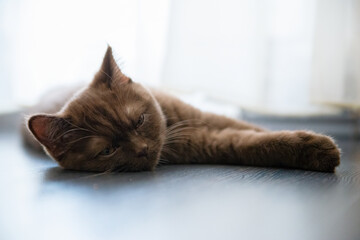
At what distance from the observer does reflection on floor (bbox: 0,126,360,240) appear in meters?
0.71

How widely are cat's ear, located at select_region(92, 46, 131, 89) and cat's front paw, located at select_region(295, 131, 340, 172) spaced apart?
2.36 ft

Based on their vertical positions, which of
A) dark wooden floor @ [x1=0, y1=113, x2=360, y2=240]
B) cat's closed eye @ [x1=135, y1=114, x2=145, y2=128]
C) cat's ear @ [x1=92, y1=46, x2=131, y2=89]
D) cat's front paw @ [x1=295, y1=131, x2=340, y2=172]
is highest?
cat's ear @ [x1=92, y1=46, x2=131, y2=89]

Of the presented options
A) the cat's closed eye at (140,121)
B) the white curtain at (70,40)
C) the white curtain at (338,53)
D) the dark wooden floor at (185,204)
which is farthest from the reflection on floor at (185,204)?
the white curtain at (70,40)

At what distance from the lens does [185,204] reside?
864mm

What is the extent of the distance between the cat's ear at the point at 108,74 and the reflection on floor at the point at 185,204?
1.18 feet

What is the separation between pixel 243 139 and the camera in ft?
4.32

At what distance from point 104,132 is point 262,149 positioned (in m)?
0.56

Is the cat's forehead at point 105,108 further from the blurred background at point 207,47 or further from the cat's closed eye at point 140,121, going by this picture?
the blurred background at point 207,47

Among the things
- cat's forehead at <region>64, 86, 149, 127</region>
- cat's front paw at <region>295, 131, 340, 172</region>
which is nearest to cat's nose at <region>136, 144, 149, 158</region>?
cat's forehead at <region>64, 86, 149, 127</region>

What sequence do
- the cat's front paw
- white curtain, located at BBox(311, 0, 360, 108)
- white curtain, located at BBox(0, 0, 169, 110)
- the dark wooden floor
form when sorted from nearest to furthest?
the dark wooden floor, the cat's front paw, white curtain, located at BBox(311, 0, 360, 108), white curtain, located at BBox(0, 0, 169, 110)

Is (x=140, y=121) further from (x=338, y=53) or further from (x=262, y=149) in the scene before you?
(x=338, y=53)

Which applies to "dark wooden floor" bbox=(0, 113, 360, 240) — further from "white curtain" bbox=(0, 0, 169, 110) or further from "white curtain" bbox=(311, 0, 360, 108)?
"white curtain" bbox=(0, 0, 169, 110)

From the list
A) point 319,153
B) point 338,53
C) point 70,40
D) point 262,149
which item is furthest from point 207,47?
point 319,153

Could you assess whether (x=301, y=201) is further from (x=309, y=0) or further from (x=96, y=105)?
(x=309, y=0)
